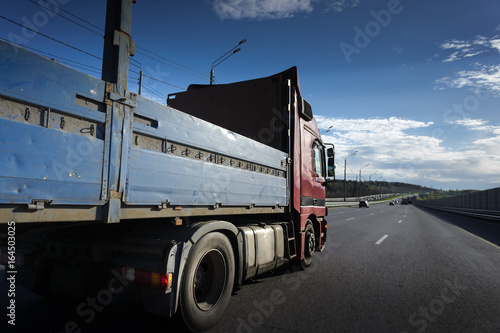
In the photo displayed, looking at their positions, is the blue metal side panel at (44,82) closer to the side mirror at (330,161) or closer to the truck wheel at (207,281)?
the truck wheel at (207,281)

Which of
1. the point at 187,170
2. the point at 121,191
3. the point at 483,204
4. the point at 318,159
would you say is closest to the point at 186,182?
the point at 187,170

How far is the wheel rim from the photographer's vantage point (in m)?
3.19

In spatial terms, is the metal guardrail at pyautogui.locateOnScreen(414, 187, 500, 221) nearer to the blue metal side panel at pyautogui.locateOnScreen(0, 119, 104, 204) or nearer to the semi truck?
the semi truck

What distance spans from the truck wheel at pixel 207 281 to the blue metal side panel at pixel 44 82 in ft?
5.27

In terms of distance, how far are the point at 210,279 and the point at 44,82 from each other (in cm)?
250

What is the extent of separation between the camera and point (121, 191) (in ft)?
7.41

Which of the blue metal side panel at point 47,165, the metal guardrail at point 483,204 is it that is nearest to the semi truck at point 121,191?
the blue metal side panel at point 47,165

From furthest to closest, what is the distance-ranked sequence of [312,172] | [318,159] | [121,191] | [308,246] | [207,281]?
[318,159]
[312,172]
[308,246]
[207,281]
[121,191]

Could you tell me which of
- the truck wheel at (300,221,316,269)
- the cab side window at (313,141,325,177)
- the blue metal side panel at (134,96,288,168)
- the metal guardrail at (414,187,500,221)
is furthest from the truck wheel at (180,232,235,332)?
the metal guardrail at (414,187,500,221)

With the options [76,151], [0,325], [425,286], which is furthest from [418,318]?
[0,325]

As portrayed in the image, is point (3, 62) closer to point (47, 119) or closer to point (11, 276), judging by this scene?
point (47, 119)

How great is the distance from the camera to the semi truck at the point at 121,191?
71.0 inches

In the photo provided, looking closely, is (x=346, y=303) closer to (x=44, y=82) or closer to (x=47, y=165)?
(x=47, y=165)

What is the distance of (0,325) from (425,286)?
576cm
